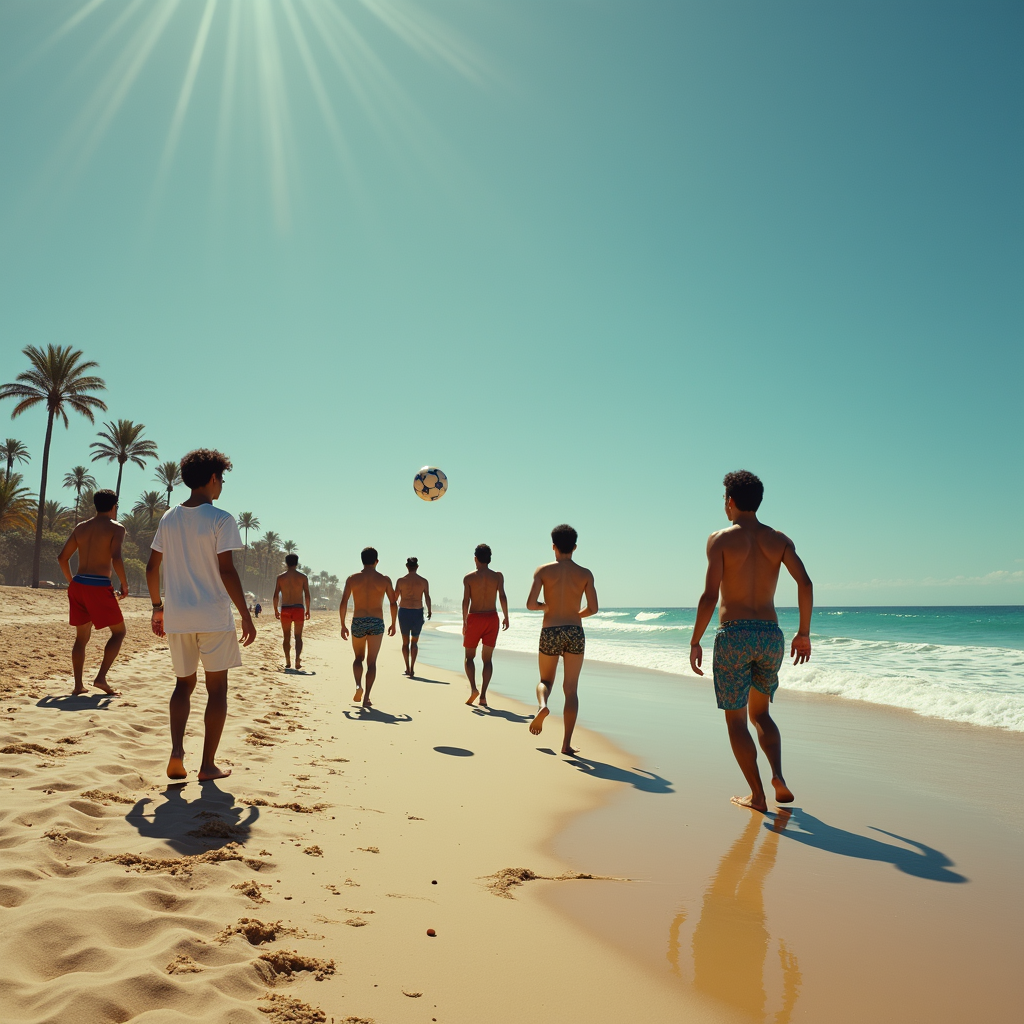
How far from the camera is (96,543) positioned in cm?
631

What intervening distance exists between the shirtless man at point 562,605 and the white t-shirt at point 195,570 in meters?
2.88

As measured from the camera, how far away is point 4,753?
12.4ft

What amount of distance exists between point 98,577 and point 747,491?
6.17 m

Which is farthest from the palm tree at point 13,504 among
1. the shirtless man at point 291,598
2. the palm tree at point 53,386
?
the shirtless man at point 291,598

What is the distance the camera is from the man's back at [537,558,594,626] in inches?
237

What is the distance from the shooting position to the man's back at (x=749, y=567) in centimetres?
420

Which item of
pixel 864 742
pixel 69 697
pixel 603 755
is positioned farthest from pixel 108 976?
pixel 864 742

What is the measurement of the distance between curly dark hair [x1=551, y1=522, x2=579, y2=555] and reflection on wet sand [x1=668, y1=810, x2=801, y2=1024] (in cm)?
327

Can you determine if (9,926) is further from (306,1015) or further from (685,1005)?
(685,1005)

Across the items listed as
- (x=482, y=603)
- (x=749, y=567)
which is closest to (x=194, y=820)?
(x=749, y=567)

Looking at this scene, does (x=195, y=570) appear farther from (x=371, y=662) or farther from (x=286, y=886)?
(x=371, y=662)

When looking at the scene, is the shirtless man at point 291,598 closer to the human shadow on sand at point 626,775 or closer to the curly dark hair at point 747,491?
the human shadow on sand at point 626,775

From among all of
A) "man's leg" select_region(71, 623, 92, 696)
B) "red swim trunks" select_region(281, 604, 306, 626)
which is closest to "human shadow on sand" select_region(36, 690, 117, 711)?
"man's leg" select_region(71, 623, 92, 696)

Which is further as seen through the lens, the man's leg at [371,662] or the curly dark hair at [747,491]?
the man's leg at [371,662]
